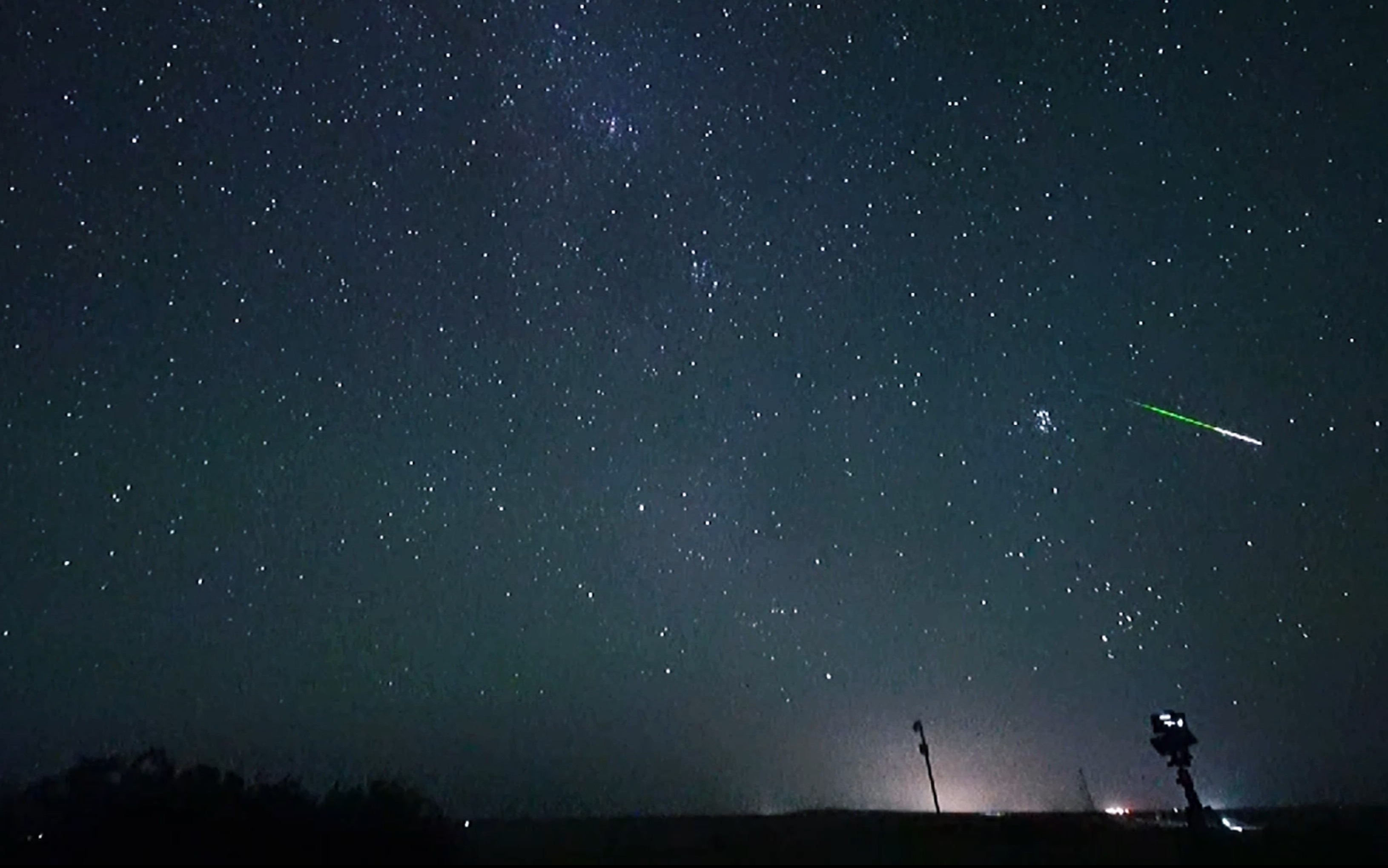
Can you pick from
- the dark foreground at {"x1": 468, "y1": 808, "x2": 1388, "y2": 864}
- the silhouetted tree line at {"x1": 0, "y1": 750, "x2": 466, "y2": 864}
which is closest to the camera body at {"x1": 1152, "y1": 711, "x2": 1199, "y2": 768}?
the dark foreground at {"x1": 468, "y1": 808, "x2": 1388, "y2": 864}

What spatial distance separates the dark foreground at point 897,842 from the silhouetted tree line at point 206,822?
170 centimetres

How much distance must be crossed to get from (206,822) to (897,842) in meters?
14.8

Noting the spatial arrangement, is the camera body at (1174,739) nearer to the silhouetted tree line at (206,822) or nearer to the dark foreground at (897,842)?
the dark foreground at (897,842)

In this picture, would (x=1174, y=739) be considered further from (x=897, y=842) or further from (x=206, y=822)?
(x=206, y=822)

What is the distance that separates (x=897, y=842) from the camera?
2216 centimetres

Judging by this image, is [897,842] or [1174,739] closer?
[897,842]

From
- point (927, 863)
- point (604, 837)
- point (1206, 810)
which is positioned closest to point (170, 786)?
point (604, 837)

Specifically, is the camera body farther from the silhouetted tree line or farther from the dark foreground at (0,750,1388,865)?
the silhouetted tree line

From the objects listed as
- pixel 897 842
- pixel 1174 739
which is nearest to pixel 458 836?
pixel 897 842

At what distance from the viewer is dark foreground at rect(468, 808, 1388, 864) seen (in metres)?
20.5

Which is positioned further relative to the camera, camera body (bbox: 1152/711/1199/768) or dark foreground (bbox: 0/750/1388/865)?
camera body (bbox: 1152/711/1199/768)

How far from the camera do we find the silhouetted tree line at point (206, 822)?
2075 cm

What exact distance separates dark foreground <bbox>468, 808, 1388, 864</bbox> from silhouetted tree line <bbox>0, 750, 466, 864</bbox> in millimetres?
1699

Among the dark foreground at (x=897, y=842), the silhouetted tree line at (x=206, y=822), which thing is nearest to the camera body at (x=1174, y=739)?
the dark foreground at (x=897, y=842)
